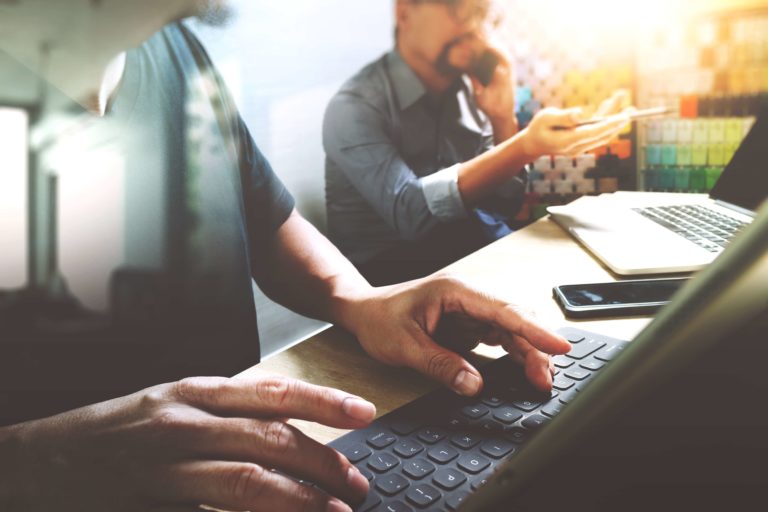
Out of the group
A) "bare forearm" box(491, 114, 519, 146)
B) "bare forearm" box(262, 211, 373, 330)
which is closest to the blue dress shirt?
"bare forearm" box(491, 114, 519, 146)

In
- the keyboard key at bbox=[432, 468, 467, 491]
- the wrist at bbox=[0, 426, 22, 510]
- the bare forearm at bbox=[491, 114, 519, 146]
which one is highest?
the bare forearm at bbox=[491, 114, 519, 146]

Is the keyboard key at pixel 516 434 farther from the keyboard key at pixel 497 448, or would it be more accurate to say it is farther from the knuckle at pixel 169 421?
the knuckle at pixel 169 421

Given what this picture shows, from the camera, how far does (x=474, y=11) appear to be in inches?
55.9

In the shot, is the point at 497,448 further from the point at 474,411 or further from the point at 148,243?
the point at 148,243

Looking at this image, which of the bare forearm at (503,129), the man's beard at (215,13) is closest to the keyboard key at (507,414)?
the man's beard at (215,13)

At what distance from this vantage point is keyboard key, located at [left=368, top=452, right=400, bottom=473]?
14.6 inches

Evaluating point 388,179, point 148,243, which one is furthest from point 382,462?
point 388,179

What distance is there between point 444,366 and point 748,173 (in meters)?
0.90

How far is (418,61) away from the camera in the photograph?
1370 millimetres

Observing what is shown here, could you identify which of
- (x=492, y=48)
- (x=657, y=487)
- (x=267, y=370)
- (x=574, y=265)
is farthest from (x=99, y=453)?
(x=492, y=48)

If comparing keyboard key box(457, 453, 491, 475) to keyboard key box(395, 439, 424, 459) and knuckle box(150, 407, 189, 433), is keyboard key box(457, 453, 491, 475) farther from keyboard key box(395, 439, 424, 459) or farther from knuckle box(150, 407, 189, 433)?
knuckle box(150, 407, 189, 433)

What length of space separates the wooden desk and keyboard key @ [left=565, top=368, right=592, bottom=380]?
0.18ft

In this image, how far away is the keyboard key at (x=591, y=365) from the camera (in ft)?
1.65

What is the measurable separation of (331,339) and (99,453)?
0.29 meters
